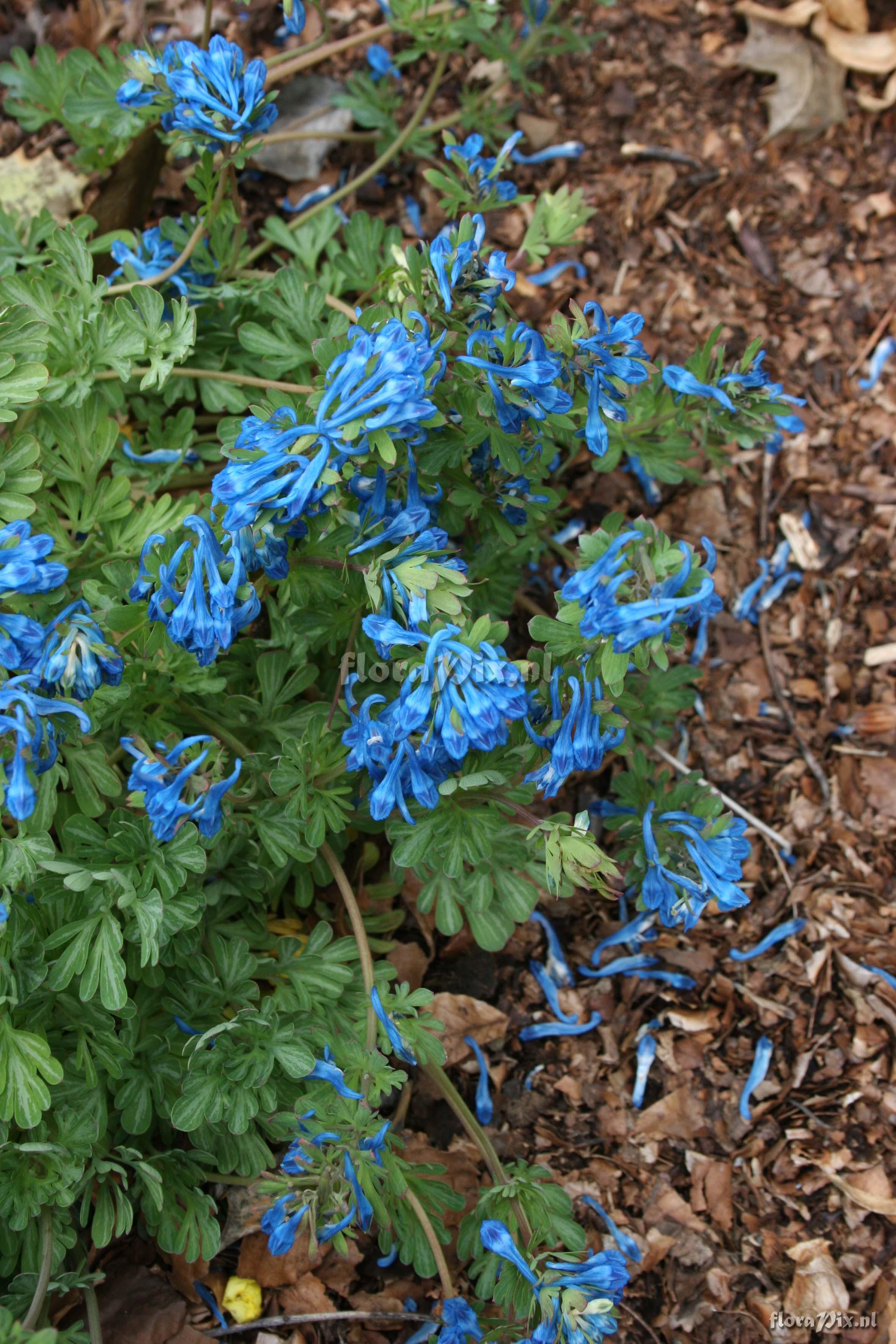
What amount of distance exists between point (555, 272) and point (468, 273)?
1.97 metres

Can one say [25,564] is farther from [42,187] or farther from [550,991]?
[42,187]

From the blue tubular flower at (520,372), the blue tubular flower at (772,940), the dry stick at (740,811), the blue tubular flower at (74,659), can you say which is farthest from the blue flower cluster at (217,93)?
the blue tubular flower at (772,940)

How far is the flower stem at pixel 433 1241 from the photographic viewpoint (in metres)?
2.49

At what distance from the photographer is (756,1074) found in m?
3.15

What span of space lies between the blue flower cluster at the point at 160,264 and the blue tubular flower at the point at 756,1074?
111 inches

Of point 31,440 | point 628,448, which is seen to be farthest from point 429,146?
point 31,440

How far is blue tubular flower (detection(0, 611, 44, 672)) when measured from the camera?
2135 millimetres

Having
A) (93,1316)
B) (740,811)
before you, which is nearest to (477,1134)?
(93,1316)

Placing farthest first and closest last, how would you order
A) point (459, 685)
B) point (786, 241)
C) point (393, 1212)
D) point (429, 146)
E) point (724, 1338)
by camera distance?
point (786, 241) → point (429, 146) → point (724, 1338) → point (393, 1212) → point (459, 685)

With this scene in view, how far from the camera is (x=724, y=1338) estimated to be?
2807 millimetres

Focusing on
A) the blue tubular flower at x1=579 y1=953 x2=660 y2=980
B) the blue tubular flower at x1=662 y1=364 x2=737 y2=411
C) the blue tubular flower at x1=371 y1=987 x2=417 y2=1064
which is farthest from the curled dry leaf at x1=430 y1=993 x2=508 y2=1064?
the blue tubular flower at x1=662 y1=364 x2=737 y2=411

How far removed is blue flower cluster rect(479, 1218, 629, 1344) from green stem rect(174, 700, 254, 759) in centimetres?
125

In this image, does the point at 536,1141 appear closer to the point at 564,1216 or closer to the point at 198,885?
the point at 564,1216

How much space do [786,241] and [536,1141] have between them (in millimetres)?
3588
